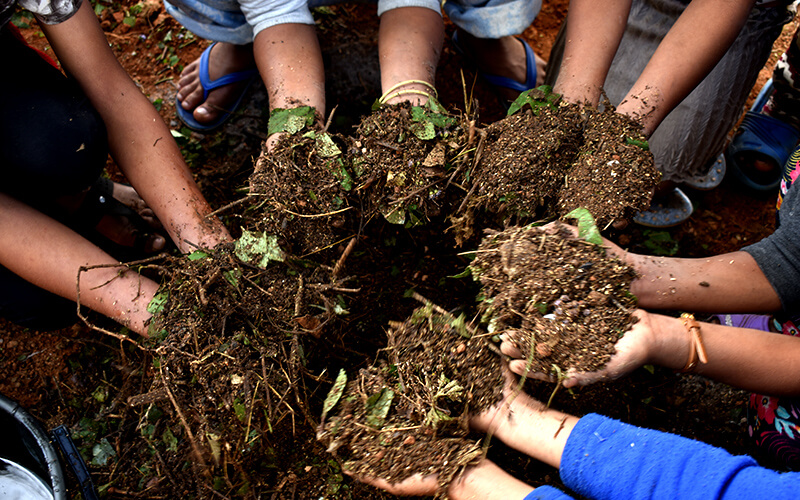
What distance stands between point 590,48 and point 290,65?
1081mm

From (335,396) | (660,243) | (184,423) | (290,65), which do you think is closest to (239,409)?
(184,423)

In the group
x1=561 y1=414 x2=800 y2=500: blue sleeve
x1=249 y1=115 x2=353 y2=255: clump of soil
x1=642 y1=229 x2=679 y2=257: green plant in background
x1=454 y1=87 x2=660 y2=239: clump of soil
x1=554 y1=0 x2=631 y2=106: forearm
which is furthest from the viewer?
x1=642 y1=229 x2=679 y2=257: green plant in background

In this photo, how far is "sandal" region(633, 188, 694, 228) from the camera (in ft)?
7.17

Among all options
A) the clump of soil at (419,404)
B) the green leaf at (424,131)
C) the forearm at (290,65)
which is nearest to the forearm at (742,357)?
the clump of soil at (419,404)

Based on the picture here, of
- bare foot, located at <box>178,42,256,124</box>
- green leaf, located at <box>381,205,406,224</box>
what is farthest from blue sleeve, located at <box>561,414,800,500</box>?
bare foot, located at <box>178,42,256,124</box>

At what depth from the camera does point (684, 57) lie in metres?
1.51

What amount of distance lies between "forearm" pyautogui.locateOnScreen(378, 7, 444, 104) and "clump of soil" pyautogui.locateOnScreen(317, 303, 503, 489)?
861 mm

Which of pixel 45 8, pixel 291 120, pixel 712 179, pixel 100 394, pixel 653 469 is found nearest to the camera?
pixel 653 469

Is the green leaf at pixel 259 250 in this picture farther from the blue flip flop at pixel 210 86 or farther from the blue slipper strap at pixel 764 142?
the blue slipper strap at pixel 764 142

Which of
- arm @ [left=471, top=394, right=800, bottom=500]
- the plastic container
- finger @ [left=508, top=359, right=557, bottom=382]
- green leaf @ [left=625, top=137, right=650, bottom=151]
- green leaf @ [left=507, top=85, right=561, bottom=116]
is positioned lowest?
the plastic container

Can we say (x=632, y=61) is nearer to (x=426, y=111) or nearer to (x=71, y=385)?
(x=426, y=111)

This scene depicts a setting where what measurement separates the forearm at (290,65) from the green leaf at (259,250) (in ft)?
1.66

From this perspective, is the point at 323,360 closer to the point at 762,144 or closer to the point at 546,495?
the point at 546,495

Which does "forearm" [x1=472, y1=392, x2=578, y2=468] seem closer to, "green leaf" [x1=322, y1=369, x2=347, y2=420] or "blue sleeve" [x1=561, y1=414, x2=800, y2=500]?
"blue sleeve" [x1=561, y1=414, x2=800, y2=500]
